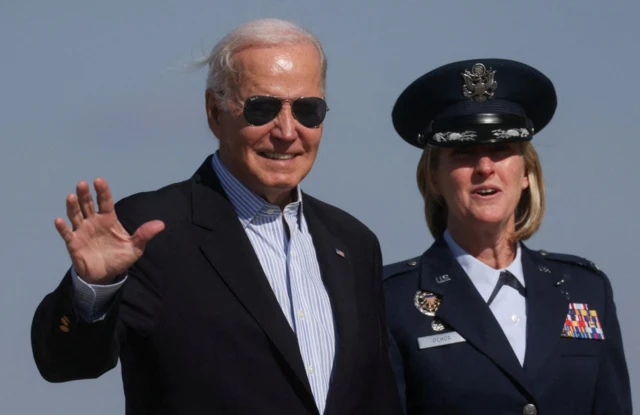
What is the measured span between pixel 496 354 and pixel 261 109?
2.23 m

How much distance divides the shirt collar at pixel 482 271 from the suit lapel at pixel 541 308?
7 cm

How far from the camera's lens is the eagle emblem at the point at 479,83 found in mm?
9859

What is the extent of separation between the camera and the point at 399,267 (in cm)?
992

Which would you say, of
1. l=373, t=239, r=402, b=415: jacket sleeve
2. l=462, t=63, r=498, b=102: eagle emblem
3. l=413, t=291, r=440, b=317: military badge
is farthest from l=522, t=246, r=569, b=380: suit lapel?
l=462, t=63, r=498, b=102: eagle emblem

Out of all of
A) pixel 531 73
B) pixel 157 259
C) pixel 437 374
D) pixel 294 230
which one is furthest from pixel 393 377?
pixel 531 73

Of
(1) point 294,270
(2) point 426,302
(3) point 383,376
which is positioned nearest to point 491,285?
(2) point 426,302

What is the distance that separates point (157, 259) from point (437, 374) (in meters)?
2.18

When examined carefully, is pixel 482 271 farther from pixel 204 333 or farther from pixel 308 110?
pixel 204 333

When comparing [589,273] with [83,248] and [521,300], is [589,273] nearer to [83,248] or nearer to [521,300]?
[521,300]

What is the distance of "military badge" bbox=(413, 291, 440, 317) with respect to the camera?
964 centimetres

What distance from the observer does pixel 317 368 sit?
816cm

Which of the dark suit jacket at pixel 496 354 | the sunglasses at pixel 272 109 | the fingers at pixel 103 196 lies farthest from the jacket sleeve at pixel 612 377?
the fingers at pixel 103 196

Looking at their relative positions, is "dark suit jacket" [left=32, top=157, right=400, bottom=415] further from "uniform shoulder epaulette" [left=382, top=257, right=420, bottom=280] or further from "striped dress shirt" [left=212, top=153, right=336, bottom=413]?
"uniform shoulder epaulette" [left=382, top=257, right=420, bottom=280]

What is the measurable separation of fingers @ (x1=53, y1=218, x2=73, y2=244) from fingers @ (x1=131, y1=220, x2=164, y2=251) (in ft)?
1.03
